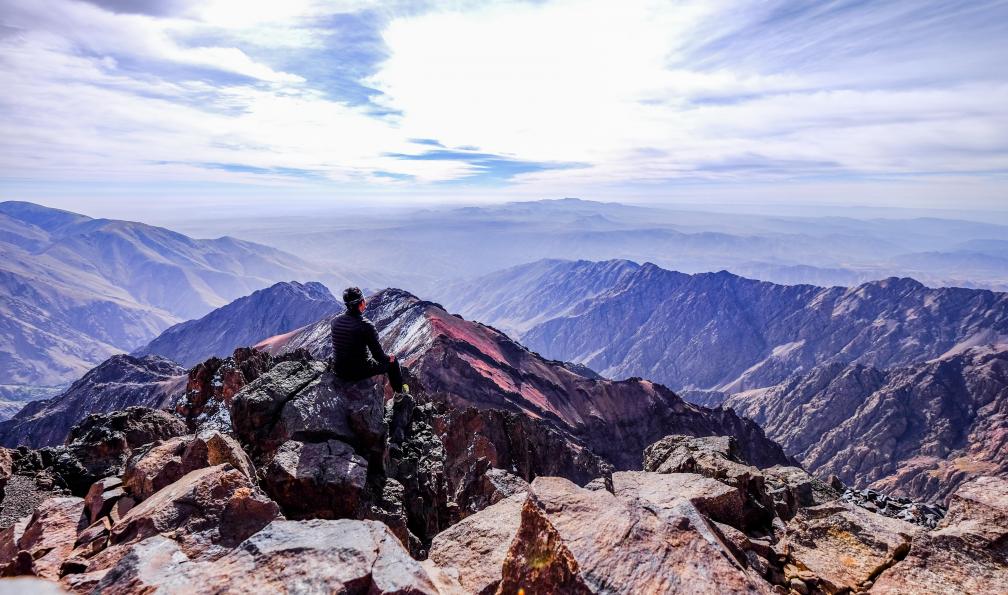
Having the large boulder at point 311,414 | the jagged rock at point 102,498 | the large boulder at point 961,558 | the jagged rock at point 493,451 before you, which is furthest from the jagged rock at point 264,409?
the large boulder at point 961,558

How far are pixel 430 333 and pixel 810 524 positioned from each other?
266 feet

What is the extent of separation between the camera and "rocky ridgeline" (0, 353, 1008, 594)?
20.8 ft

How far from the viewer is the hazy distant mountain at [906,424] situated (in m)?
131

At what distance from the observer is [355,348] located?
1313 cm

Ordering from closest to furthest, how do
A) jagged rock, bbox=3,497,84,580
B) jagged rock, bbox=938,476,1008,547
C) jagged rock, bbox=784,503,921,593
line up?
1. jagged rock, bbox=3,497,84,580
2. jagged rock, bbox=938,476,1008,547
3. jagged rock, bbox=784,503,921,593

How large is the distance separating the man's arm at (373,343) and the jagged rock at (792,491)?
13.4 m

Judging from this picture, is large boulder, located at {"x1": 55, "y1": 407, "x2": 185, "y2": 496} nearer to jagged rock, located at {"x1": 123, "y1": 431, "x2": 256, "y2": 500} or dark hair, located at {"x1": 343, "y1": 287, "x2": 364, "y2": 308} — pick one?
jagged rock, located at {"x1": 123, "y1": 431, "x2": 256, "y2": 500}

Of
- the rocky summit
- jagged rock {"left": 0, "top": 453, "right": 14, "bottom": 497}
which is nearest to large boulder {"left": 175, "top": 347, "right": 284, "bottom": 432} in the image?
the rocky summit

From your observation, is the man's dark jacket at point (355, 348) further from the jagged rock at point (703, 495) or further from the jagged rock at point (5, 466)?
the jagged rock at point (5, 466)

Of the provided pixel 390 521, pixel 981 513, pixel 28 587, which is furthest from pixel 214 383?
pixel 981 513

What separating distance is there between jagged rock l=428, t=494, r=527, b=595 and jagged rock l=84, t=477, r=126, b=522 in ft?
23.4

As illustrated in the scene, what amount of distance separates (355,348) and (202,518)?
5.44 metres

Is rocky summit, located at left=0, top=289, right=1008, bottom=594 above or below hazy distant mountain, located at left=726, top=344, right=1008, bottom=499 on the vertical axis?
above

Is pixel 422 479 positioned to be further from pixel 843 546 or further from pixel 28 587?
pixel 843 546
